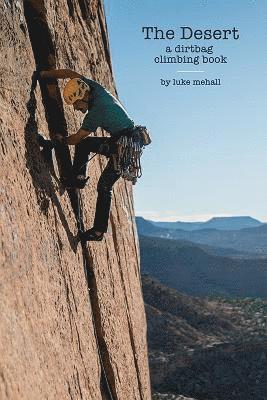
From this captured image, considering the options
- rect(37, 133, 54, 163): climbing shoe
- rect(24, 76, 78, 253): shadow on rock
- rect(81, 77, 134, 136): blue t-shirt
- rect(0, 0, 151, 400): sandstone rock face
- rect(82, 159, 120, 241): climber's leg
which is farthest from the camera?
rect(82, 159, 120, 241): climber's leg

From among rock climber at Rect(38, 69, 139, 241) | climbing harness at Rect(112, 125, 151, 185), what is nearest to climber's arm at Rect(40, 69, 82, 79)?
rock climber at Rect(38, 69, 139, 241)

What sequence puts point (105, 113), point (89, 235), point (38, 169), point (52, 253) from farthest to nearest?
point (89, 235)
point (105, 113)
point (38, 169)
point (52, 253)

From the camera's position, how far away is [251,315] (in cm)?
3416

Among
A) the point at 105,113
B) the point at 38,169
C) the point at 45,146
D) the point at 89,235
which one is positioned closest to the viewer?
the point at 38,169

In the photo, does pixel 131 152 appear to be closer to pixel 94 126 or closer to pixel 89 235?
pixel 94 126

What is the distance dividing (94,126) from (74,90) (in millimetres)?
395

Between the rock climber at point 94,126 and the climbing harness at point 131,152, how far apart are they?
0.17ft

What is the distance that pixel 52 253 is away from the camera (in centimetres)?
398

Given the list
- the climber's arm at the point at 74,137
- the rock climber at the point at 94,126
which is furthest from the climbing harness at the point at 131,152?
the climber's arm at the point at 74,137

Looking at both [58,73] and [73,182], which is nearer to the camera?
[58,73]

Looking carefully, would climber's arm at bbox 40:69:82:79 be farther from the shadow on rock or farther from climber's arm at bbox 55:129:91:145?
climber's arm at bbox 55:129:91:145

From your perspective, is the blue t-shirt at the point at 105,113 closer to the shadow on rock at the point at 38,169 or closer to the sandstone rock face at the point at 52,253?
the sandstone rock face at the point at 52,253

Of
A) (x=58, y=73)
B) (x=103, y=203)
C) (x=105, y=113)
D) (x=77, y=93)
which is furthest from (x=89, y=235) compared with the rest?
(x=58, y=73)

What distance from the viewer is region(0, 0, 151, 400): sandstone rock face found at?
3.00 metres
